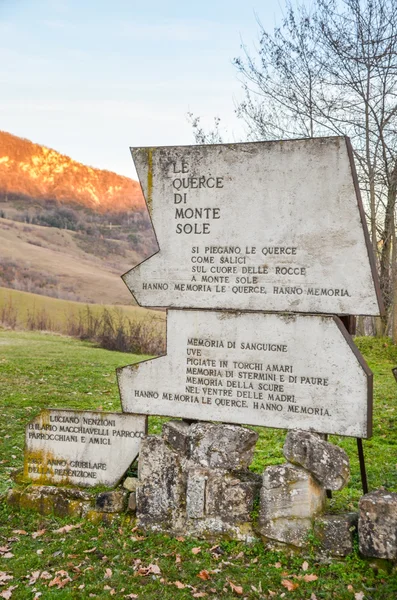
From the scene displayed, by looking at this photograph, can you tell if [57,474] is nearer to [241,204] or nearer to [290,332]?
[290,332]

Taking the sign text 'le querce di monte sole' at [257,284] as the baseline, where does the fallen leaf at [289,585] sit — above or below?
below

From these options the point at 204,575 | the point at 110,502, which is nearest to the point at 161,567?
the point at 204,575

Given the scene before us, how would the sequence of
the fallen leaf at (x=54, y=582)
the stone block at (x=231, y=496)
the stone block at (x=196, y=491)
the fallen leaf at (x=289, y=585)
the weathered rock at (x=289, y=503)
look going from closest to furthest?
the fallen leaf at (x=289, y=585), the fallen leaf at (x=54, y=582), the weathered rock at (x=289, y=503), the stone block at (x=231, y=496), the stone block at (x=196, y=491)

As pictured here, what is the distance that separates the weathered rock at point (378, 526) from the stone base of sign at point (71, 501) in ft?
8.11

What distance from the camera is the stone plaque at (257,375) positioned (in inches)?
219

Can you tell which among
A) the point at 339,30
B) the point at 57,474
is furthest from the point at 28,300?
the point at 57,474

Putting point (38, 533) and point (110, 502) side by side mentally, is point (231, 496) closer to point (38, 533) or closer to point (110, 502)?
point (110, 502)

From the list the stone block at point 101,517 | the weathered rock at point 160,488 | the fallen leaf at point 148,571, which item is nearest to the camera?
the fallen leaf at point 148,571

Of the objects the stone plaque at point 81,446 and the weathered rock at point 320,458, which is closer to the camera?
the weathered rock at point 320,458

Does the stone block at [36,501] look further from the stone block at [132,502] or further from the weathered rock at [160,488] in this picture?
the weathered rock at [160,488]

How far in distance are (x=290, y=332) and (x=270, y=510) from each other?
5.55ft

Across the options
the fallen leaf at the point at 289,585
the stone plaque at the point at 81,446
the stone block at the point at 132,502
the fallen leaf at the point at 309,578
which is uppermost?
the stone plaque at the point at 81,446

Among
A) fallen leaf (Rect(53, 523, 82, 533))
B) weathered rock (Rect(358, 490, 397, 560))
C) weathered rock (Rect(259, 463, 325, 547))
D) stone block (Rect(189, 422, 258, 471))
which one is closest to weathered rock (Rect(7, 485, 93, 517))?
fallen leaf (Rect(53, 523, 82, 533))

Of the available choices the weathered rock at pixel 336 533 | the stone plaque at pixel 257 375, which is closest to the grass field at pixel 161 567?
the weathered rock at pixel 336 533
